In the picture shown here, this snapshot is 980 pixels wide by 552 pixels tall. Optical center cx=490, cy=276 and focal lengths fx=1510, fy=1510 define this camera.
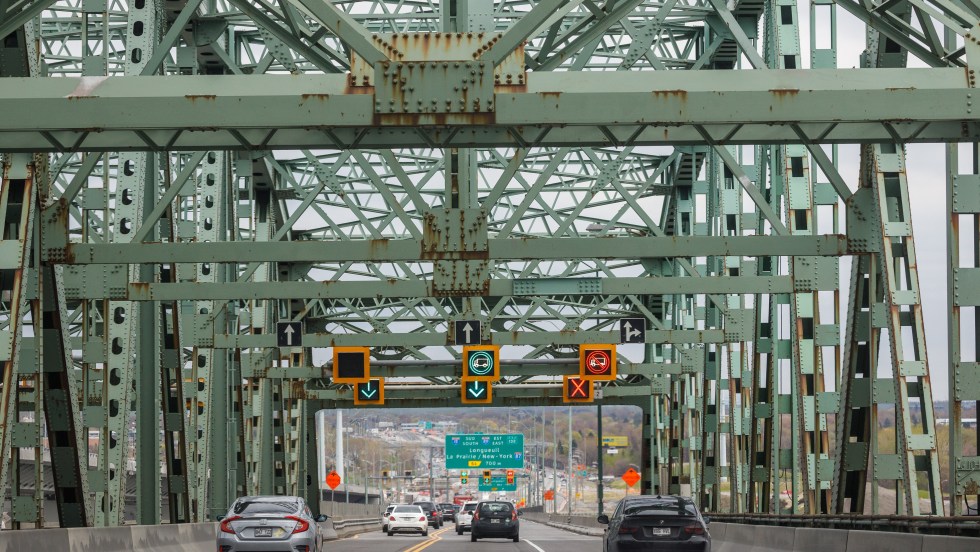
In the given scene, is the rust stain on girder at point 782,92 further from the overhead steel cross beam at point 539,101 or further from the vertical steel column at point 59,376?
the vertical steel column at point 59,376

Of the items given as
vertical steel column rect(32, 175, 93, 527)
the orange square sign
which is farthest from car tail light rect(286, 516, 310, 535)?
the orange square sign

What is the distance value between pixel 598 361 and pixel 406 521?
61.3 ft

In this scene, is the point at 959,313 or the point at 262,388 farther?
the point at 262,388

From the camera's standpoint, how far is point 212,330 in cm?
3694

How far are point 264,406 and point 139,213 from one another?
1003 inches

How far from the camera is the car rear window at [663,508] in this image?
22734 millimetres

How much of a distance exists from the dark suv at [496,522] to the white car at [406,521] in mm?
12113

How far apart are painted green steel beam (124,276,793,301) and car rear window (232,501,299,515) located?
607 centimetres

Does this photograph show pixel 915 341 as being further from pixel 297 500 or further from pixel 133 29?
pixel 133 29

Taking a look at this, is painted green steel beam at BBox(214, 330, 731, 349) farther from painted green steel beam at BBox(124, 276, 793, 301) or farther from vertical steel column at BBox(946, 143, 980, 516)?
vertical steel column at BBox(946, 143, 980, 516)

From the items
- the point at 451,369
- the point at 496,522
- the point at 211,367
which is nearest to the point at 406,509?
the point at 451,369

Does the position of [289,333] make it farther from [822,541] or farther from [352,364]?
[822,541]

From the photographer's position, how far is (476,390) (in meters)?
48.2

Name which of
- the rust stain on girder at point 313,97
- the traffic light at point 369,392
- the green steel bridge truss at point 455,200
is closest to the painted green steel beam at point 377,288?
the green steel bridge truss at point 455,200
